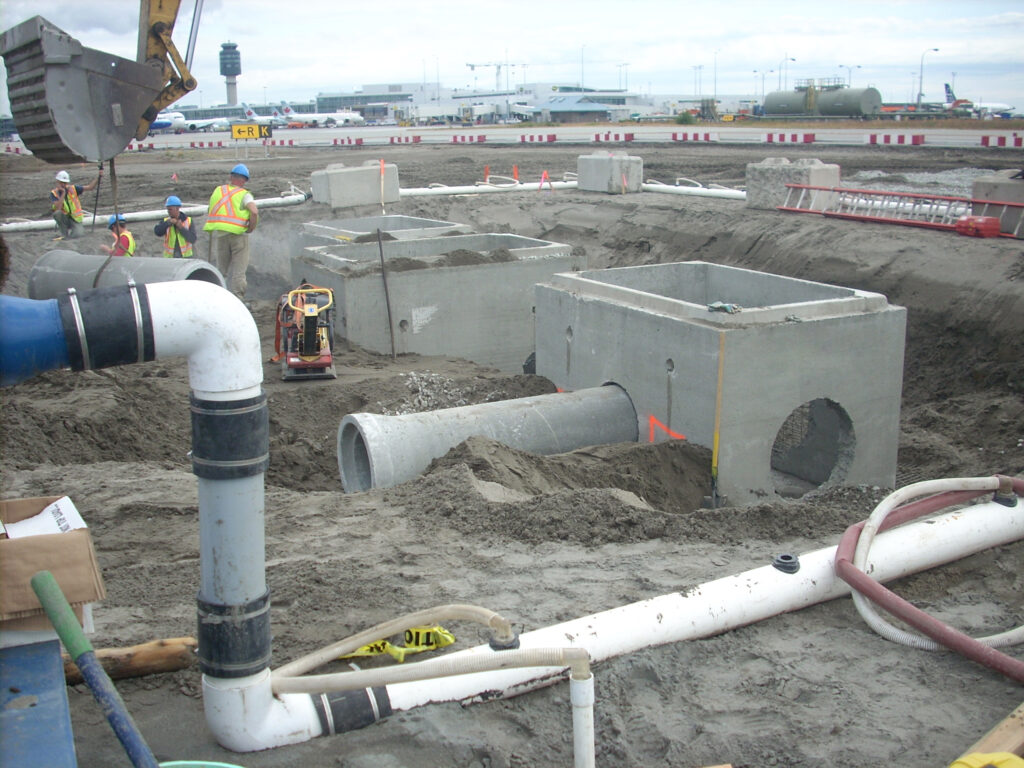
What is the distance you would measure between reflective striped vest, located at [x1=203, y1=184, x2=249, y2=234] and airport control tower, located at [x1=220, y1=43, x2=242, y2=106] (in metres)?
77.5

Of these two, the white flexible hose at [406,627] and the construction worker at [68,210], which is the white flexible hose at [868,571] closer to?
the white flexible hose at [406,627]

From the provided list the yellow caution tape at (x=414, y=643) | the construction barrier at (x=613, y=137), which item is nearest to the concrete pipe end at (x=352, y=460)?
the yellow caution tape at (x=414, y=643)

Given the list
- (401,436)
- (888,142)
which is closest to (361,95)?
(888,142)

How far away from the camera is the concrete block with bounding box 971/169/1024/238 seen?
1239cm

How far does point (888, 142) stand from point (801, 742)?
89.6 ft

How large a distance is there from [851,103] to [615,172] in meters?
30.4

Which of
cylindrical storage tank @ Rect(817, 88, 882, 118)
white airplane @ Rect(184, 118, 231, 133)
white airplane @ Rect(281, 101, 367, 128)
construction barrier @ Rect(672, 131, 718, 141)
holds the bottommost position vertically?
construction barrier @ Rect(672, 131, 718, 141)

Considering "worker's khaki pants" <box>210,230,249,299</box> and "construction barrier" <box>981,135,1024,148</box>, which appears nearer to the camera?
"worker's khaki pants" <box>210,230,249,299</box>

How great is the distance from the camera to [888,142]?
90.1ft

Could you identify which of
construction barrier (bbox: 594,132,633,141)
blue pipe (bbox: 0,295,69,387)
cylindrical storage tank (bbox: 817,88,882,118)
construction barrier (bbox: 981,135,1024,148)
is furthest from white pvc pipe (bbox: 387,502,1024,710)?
cylindrical storage tank (bbox: 817,88,882,118)

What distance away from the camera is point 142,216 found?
17188mm

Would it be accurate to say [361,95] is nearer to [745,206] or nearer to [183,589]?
[745,206]

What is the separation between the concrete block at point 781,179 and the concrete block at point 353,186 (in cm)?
686

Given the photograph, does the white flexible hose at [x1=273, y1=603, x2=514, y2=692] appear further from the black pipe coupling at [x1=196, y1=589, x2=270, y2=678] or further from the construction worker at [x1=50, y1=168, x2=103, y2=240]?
the construction worker at [x1=50, y1=168, x2=103, y2=240]
